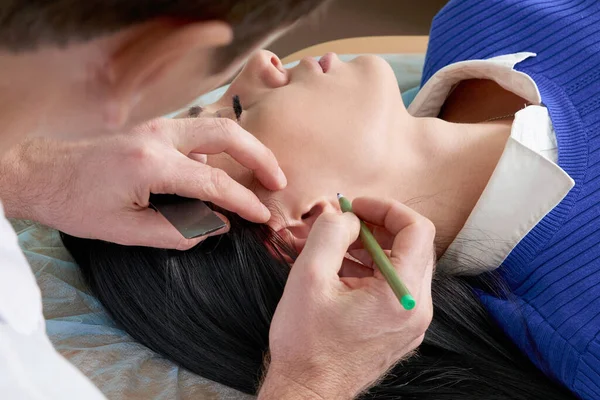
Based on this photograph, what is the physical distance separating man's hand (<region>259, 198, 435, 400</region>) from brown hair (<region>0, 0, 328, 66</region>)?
1.20 feet

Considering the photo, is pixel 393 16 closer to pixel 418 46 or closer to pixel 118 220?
pixel 418 46

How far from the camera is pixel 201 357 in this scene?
93 centimetres

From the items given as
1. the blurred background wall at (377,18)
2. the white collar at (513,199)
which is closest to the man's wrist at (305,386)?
the white collar at (513,199)

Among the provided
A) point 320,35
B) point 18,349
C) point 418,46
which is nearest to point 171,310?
point 18,349

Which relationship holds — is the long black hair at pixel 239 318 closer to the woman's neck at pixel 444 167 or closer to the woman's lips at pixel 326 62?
the woman's neck at pixel 444 167

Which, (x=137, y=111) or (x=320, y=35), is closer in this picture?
(x=137, y=111)

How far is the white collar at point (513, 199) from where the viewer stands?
94cm

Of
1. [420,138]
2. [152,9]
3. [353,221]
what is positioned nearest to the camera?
[152,9]

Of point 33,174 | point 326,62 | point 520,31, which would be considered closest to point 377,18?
point 520,31

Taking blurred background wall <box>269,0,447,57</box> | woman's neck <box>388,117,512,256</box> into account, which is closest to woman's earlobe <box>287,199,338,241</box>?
woman's neck <box>388,117,512,256</box>

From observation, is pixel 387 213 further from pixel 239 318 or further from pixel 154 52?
pixel 154 52

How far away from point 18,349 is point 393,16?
6.74 feet

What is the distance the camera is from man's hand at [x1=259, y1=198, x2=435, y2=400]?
72 centimetres

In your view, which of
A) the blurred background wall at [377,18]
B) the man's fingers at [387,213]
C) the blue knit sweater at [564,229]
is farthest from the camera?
the blurred background wall at [377,18]
